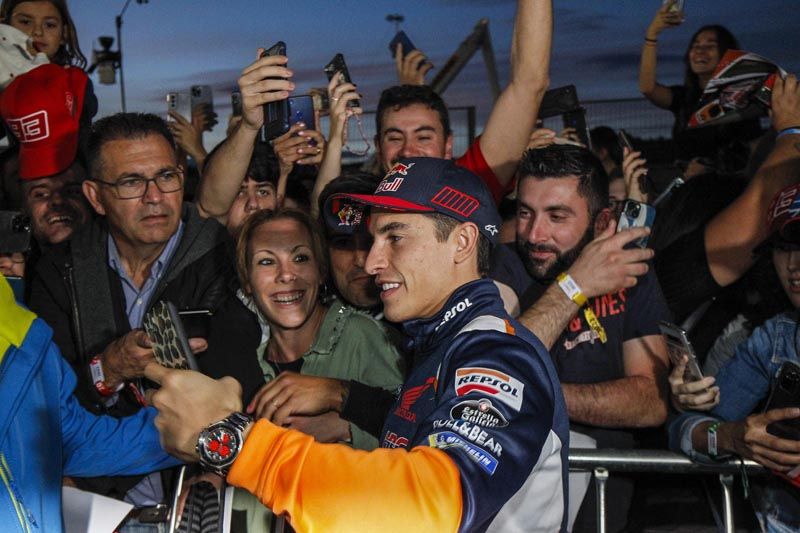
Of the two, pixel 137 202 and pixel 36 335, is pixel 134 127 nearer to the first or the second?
pixel 137 202

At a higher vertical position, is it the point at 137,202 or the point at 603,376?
the point at 137,202

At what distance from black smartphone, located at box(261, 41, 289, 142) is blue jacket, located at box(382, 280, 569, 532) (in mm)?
1616

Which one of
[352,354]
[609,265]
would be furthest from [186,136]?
[609,265]

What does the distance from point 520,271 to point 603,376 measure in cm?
56

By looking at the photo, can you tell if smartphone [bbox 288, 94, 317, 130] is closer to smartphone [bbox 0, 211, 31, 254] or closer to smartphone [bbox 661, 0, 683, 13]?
smartphone [bbox 0, 211, 31, 254]

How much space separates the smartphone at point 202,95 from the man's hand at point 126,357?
100 inches

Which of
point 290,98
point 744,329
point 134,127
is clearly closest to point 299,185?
point 290,98

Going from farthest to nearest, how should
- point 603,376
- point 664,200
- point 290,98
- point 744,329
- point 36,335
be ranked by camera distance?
1. point 664,200
2. point 290,98
3. point 744,329
4. point 603,376
5. point 36,335

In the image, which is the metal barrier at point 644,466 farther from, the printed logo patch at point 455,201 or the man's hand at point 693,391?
the printed logo patch at point 455,201

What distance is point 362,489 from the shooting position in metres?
1.84

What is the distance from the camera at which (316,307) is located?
3703 millimetres

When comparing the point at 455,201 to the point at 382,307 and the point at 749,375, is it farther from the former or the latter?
the point at 749,375

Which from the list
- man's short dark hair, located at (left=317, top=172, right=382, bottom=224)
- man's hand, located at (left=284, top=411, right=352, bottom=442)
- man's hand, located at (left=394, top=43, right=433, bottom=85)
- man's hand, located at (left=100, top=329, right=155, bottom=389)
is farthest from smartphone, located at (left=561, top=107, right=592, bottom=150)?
man's hand, located at (left=100, top=329, right=155, bottom=389)

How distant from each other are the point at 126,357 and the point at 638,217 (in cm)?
204
